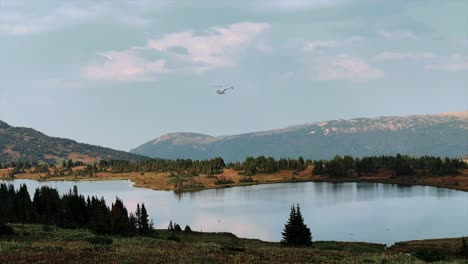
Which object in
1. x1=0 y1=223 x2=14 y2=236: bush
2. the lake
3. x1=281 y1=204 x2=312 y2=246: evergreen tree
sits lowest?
the lake

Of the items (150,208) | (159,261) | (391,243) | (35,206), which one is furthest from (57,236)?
(150,208)

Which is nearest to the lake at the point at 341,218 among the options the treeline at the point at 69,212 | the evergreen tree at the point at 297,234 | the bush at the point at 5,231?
the treeline at the point at 69,212

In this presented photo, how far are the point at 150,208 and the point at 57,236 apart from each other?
136 metres

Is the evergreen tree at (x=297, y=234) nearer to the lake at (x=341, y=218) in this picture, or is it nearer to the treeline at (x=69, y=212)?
the treeline at (x=69, y=212)

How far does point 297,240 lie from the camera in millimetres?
76812

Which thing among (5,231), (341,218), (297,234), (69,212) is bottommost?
(341,218)

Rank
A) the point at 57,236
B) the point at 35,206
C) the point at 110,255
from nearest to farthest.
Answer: the point at 110,255, the point at 57,236, the point at 35,206

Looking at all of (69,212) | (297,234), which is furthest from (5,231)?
(69,212)

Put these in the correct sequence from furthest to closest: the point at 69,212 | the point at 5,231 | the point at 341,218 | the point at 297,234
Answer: the point at 341,218
the point at 69,212
the point at 297,234
the point at 5,231

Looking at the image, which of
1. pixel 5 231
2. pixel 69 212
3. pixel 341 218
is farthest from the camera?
pixel 341 218

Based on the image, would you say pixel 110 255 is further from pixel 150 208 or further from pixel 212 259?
pixel 150 208

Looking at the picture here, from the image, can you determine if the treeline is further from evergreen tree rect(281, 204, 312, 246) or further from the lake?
the lake

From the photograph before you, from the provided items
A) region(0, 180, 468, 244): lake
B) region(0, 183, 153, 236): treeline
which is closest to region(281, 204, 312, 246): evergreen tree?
region(0, 183, 153, 236): treeline

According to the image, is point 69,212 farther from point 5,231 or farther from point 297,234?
point 297,234
